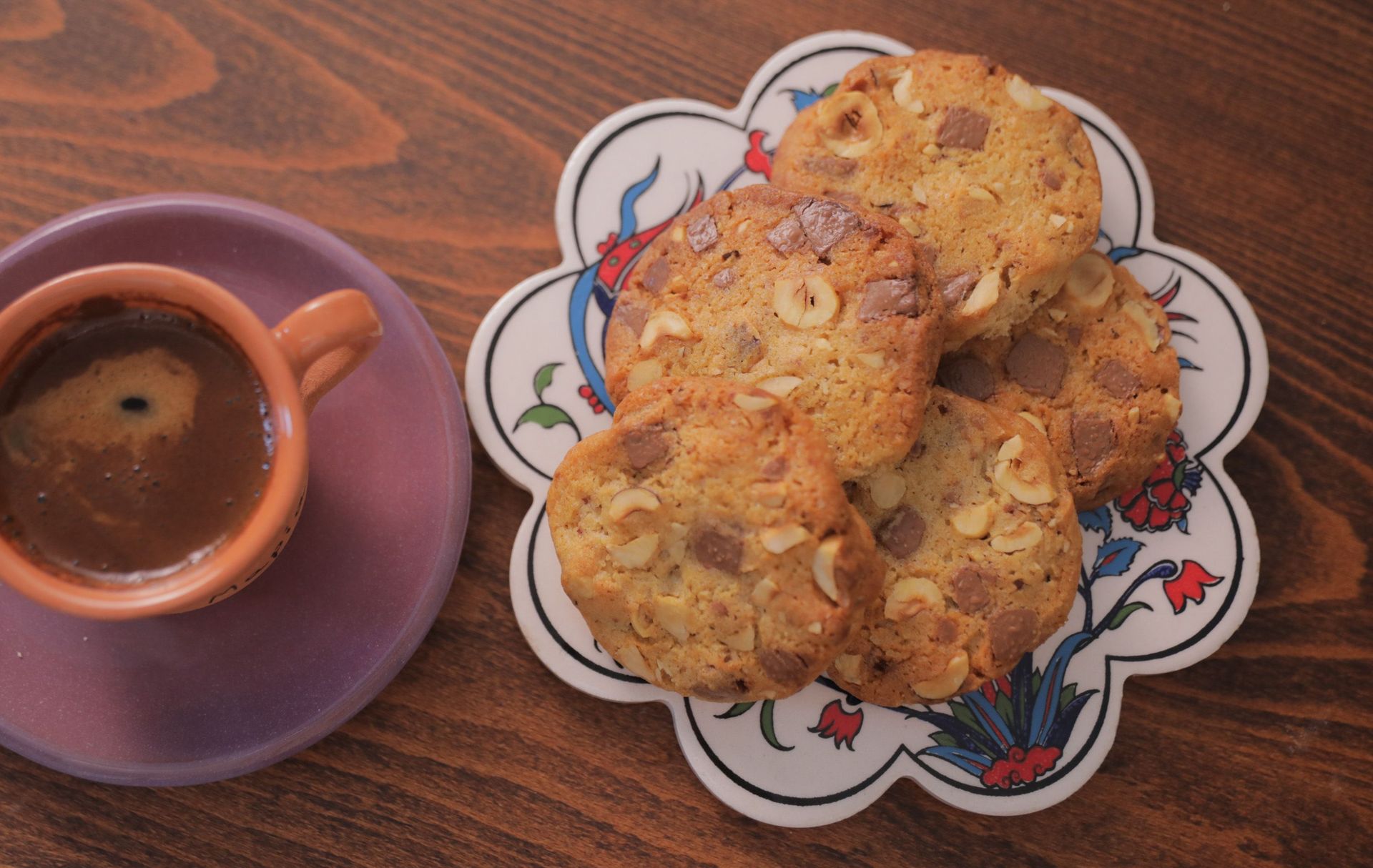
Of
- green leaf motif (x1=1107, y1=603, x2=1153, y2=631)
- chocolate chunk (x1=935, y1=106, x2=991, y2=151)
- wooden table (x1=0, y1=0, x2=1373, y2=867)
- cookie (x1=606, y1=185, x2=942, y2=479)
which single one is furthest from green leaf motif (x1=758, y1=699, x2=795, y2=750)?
chocolate chunk (x1=935, y1=106, x2=991, y2=151)

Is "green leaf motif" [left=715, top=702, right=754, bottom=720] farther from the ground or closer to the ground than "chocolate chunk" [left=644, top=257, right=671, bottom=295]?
closer to the ground

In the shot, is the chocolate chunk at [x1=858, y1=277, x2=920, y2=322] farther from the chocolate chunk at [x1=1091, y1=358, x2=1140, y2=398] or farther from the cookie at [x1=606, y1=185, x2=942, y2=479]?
the chocolate chunk at [x1=1091, y1=358, x2=1140, y2=398]

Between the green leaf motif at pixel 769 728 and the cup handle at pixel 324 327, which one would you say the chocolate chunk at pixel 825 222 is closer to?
the cup handle at pixel 324 327

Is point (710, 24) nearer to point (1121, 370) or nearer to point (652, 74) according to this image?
point (652, 74)

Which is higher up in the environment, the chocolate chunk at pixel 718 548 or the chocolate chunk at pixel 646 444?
the chocolate chunk at pixel 646 444

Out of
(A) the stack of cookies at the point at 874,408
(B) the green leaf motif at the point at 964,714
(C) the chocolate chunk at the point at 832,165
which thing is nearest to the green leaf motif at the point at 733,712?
(A) the stack of cookies at the point at 874,408

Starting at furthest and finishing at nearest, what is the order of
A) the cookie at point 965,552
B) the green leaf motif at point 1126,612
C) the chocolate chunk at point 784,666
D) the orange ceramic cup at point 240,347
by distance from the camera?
the green leaf motif at point 1126,612 < the cookie at point 965,552 < the chocolate chunk at point 784,666 < the orange ceramic cup at point 240,347
